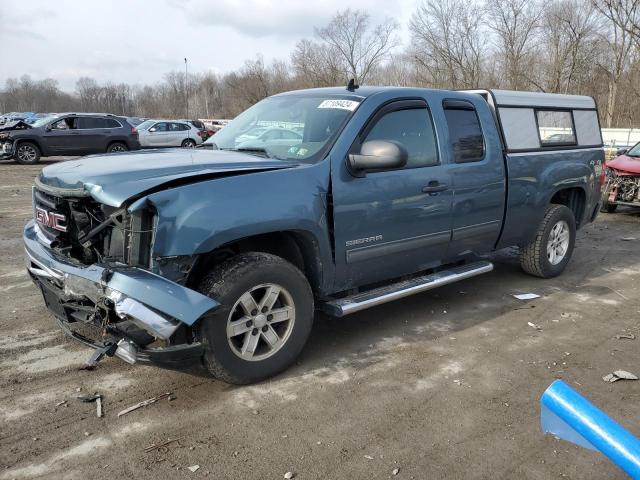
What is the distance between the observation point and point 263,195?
332 cm

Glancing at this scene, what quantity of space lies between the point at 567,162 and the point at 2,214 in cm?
910

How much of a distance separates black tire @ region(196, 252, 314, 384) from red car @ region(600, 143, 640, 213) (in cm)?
845

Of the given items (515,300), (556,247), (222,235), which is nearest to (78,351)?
(222,235)

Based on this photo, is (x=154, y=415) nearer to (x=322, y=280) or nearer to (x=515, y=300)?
(x=322, y=280)

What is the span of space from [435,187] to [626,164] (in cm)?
788

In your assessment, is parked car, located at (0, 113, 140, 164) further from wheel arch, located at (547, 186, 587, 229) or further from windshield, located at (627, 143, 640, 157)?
wheel arch, located at (547, 186, 587, 229)

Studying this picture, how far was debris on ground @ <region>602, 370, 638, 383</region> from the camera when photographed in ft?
12.1

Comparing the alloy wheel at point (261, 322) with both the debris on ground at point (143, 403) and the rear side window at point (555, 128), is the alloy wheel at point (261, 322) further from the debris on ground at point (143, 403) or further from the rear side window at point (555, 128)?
the rear side window at point (555, 128)

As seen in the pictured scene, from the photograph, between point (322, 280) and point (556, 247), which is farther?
point (556, 247)

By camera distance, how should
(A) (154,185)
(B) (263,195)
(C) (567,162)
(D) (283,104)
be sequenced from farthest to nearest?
(C) (567,162)
(D) (283,104)
(B) (263,195)
(A) (154,185)

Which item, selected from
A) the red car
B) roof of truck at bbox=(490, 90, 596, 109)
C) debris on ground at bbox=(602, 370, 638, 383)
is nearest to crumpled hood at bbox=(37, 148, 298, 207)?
debris on ground at bbox=(602, 370, 638, 383)

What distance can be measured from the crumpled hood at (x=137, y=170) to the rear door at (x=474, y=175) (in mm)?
1673

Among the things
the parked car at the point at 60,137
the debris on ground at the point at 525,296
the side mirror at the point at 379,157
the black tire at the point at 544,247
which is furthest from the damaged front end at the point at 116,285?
the parked car at the point at 60,137

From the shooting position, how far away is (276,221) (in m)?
3.36
